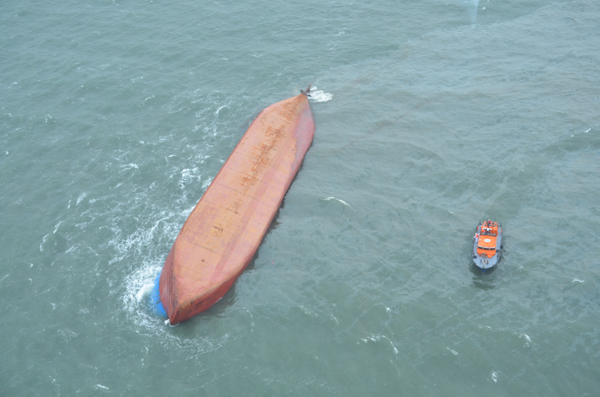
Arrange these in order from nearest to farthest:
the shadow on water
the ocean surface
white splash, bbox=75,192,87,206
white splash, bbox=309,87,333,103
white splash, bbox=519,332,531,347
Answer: the ocean surface → white splash, bbox=519,332,531,347 → the shadow on water → white splash, bbox=75,192,87,206 → white splash, bbox=309,87,333,103

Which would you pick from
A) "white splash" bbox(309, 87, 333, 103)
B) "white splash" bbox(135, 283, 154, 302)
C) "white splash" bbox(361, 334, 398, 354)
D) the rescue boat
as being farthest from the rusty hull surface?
the rescue boat

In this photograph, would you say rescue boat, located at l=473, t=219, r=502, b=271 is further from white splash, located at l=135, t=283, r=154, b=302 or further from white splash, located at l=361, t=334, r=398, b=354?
white splash, located at l=135, t=283, r=154, b=302

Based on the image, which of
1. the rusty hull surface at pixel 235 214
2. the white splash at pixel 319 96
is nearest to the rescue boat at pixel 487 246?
the rusty hull surface at pixel 235 214

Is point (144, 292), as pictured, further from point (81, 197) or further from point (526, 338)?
point (526, 338)

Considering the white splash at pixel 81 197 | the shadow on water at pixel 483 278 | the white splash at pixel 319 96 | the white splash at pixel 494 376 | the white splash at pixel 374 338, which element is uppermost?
the white splash at pixel 319 96

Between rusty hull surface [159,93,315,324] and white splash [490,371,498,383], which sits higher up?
rusty hull surface [159,93,315,324]

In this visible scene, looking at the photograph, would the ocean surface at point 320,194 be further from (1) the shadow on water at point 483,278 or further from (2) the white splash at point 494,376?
(1) the shadow on water at point 483,278
